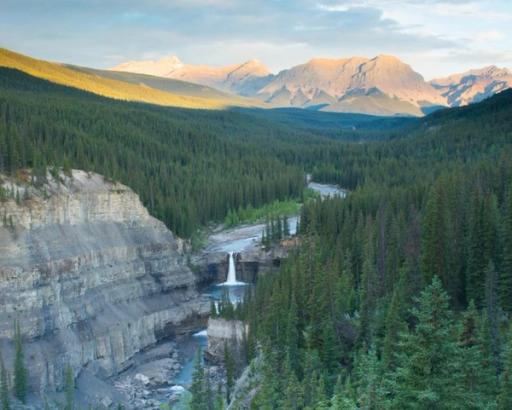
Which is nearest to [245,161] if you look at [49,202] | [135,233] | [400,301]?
[135,233]

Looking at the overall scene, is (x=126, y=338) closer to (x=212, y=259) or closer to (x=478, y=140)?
(x=212, y=259)

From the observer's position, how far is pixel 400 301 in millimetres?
50812

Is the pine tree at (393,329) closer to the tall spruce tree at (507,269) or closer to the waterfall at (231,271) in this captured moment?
the tall spruce tree at (507,269)

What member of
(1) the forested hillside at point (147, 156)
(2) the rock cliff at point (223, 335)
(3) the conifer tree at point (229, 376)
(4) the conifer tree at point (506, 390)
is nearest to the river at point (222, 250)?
(2) the rock cliff at point (223, 335)

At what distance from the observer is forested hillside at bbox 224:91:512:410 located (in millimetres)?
28156

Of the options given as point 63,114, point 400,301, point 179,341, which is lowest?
point 179,341

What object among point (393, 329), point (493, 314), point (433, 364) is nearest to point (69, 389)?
point (393, 329)

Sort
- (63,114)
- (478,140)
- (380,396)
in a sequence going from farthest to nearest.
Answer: (478,140) → (63,114) → (380,396)

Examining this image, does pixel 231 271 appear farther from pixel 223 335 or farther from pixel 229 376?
pixel 229 376

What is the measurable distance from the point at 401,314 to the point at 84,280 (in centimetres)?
4191

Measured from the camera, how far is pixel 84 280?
79.7 m

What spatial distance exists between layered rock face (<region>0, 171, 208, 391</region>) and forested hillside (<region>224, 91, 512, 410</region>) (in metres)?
14.8

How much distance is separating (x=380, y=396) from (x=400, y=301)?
61.7 ft

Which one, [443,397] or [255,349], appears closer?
[443,397]
